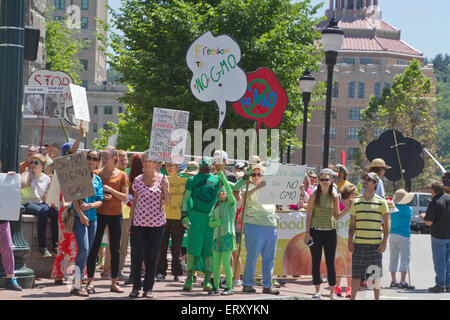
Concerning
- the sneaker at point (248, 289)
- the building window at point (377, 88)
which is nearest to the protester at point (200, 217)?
the sneaker at point (248, 289)

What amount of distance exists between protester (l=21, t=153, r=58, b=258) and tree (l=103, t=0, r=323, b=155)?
1759cm

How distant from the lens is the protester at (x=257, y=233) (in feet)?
37.3

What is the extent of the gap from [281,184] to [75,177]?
306 centimetres

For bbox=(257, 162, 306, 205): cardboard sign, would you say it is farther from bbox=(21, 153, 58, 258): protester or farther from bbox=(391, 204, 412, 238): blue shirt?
bbox=(21, 153, 58, 258): protester

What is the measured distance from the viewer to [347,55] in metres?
121

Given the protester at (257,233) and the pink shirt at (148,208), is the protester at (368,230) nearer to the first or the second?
the protester at (257,233)

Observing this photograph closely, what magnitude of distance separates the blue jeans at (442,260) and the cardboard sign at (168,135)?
4.89 metres

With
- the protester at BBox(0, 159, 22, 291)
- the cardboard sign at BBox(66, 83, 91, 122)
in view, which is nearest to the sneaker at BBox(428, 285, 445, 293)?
the cardboard sign at BBox(66, 83, 91, 122)

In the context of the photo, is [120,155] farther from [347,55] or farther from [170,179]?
[347,55]

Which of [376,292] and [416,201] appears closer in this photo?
[376,292]

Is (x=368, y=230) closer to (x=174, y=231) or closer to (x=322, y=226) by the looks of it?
(x=322, y=226)

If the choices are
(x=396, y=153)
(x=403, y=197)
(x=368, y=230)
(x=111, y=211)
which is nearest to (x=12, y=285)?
(x=111, y=211)
